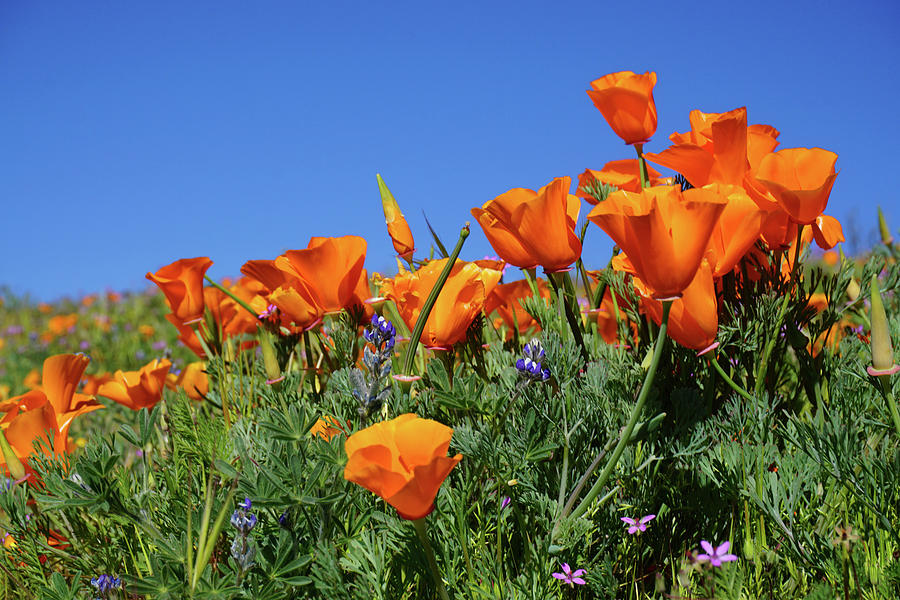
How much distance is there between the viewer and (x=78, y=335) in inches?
268

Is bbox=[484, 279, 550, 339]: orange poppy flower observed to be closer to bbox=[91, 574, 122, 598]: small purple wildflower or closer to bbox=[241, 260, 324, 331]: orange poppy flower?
bbox=[241, 260, 324, 331]: orange poppy flower

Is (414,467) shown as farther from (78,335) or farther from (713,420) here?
(78,335)

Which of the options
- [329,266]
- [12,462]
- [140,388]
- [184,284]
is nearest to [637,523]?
[329,266]

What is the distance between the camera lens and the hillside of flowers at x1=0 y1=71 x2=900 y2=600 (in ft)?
3.91

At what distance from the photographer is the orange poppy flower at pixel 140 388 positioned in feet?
7.42

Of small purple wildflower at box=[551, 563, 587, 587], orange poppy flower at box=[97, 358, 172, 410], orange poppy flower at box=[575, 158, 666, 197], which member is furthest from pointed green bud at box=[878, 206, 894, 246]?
orange poppy flower at box=[97, 358, 172, 410]

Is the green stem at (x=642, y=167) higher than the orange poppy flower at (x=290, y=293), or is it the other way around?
the green stem at (x=642, y=167)

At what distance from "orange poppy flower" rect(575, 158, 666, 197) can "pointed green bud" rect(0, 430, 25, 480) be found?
4.96 ft

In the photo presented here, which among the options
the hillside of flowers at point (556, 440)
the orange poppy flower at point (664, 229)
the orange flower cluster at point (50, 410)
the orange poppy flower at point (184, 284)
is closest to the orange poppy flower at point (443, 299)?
the hillside of flowers at point (556, 440)

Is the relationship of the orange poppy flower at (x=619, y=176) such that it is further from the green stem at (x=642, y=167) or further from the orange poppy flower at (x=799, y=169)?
the orange poppy flower at (x=799, y=169)

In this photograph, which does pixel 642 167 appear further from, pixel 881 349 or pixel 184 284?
pixel 184 284

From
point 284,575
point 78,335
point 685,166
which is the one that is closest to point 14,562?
point 284,575

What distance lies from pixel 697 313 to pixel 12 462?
5.07 ft

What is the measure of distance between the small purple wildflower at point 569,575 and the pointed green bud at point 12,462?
4.02 ft
